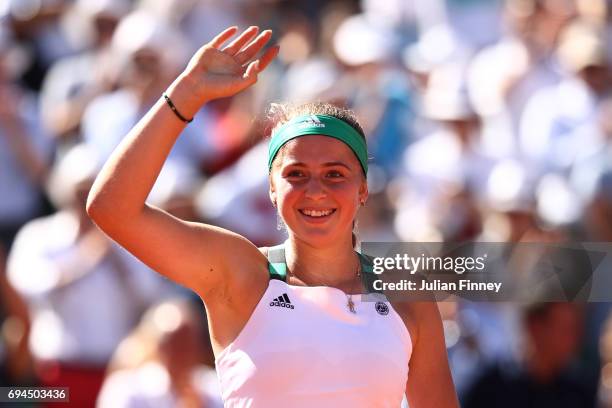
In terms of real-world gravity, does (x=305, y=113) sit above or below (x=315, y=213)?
above

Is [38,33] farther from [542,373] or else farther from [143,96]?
[542,373]

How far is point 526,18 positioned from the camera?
8328 mm

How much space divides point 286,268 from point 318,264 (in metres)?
0.10

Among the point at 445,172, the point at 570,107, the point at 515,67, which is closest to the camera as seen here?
the point at 445,172

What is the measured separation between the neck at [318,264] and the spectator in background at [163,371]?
2.56 meters

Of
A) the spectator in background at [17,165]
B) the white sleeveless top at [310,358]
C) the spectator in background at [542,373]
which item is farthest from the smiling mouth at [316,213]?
the spectator in background at [17,165]

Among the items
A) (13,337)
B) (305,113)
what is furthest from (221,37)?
(13,337)

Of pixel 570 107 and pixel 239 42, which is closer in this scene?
pixel 239 42

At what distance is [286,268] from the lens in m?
3.59

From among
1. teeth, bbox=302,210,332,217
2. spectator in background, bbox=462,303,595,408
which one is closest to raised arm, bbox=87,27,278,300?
teeth, bbox=302,210,332,217

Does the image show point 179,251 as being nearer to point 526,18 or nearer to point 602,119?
point 602,119

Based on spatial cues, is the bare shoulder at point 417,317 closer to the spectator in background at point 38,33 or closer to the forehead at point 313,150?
the forehead at point 313,150

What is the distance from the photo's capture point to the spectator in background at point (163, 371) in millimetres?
5980

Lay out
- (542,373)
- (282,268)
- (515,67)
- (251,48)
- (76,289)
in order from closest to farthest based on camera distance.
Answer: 1. (251,48)
2. (282,268)
3. (542,373)
4. (76,289)
5. (515,67)
